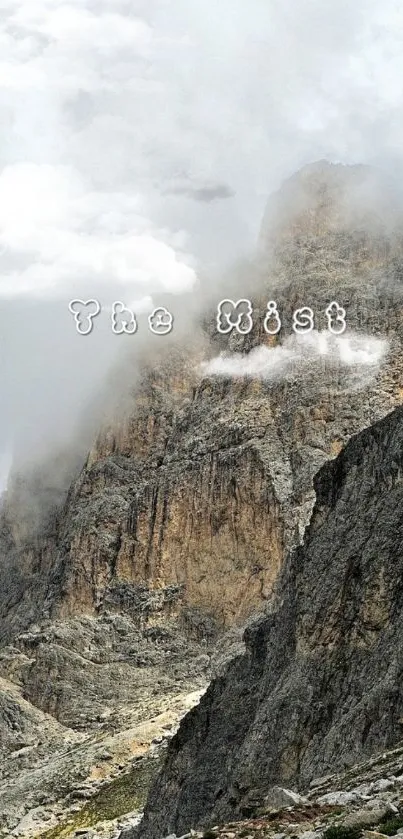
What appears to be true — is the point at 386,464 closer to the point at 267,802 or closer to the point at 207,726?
the point at 207,726

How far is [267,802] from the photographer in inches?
1753

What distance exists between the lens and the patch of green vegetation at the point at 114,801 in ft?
368

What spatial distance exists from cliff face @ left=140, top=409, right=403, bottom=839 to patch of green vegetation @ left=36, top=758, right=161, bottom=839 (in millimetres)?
34939

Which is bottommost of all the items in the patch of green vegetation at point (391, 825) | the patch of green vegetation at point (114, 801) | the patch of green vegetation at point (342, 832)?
the patch of green vegetation at point (114, 801)

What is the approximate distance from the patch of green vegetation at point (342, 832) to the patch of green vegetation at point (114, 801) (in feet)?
277

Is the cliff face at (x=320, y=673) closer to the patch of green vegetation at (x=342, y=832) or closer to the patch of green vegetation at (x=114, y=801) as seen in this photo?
the patch of green vegetation at (x=342, y=832)

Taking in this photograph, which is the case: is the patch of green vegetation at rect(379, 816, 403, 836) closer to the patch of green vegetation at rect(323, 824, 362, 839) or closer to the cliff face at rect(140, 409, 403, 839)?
the patch of green vegetation at rect(323, 824, 362, 839)

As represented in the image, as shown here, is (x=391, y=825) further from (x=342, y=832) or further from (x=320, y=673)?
(x=320, y=673)

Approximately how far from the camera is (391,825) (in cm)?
2744

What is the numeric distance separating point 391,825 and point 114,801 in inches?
3778

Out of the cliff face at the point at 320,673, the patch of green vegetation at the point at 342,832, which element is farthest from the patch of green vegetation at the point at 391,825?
the cliff face at the point at 320,673

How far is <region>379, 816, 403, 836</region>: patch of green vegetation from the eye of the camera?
27.0 metres

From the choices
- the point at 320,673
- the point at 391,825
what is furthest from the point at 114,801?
the point at 391,825

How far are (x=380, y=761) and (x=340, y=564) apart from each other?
26.7 meters
